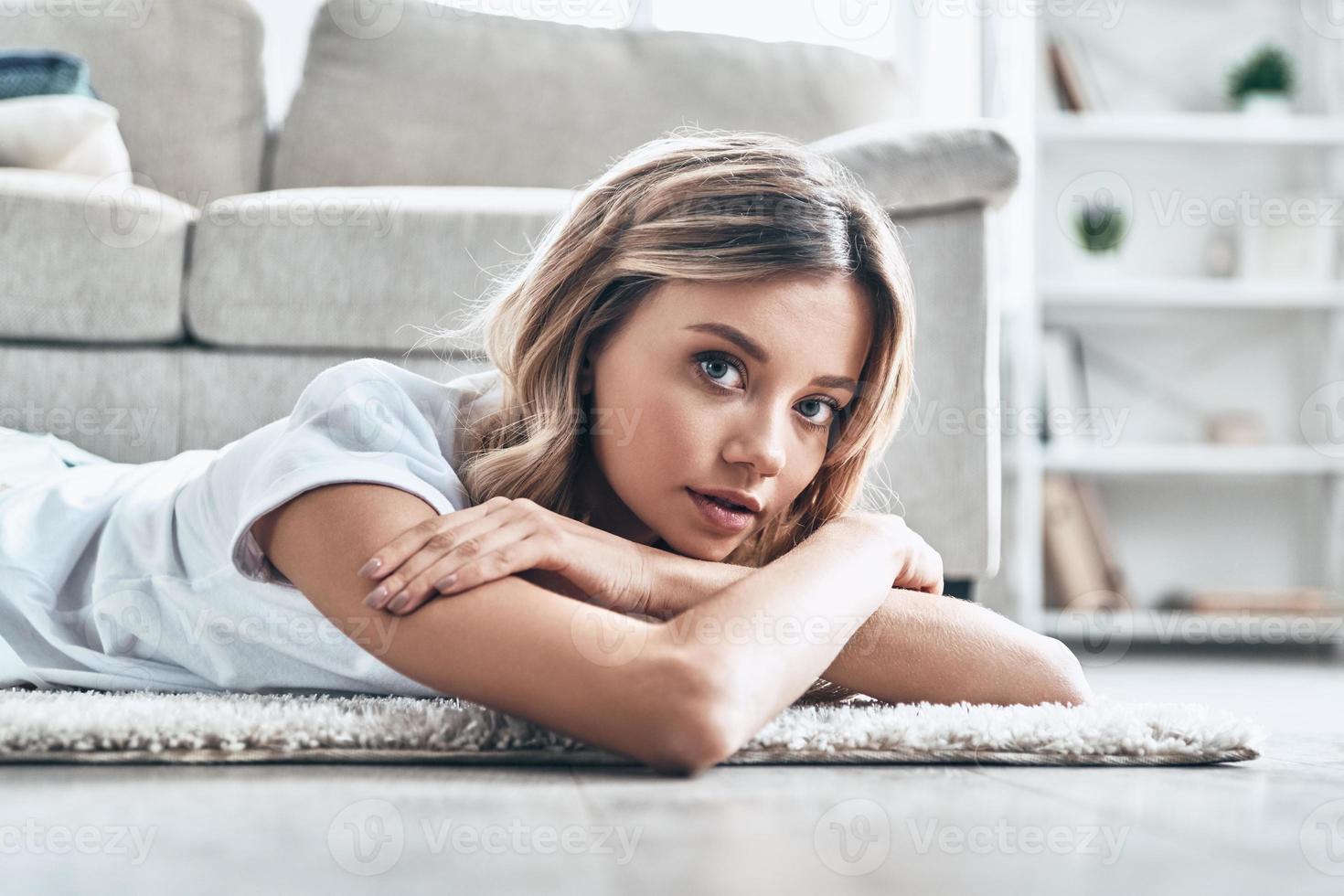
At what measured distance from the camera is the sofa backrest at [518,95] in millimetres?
2193

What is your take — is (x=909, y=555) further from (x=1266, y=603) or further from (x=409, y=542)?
(x=1266, y=603)

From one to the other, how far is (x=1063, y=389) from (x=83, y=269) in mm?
1996

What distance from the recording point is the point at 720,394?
2.97 feet

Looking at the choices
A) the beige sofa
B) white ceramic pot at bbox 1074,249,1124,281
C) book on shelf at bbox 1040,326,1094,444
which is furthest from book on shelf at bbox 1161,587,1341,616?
the beige sofa

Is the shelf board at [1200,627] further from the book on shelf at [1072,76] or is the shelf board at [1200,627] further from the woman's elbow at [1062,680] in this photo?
the woman's elbow at [1062,680]

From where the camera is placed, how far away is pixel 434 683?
75cm

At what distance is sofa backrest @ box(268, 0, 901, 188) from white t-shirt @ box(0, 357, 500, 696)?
117 centimetres

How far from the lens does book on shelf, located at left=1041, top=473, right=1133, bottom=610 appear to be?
2541 mm

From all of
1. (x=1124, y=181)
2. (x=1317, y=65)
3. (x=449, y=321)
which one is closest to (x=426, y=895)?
(x=449, y=321)

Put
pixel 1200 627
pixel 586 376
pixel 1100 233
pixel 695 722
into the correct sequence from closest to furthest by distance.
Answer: pixel 695 722
pixel 586 376
pixel 1200 627
pixel 1100 233

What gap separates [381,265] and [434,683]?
863 millimetres

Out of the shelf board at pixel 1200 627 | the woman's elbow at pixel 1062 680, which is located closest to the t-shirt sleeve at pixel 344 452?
the woman's elbow at pixel 1062 680

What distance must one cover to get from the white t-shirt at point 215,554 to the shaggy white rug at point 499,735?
0.34 ft

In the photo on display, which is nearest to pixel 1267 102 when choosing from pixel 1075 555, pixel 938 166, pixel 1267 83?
pixel 1267 83
